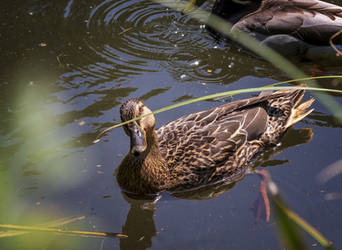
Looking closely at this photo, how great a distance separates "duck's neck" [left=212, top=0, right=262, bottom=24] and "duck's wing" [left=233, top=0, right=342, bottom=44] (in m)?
0.32

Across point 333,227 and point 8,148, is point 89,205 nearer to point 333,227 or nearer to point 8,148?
point 8,148

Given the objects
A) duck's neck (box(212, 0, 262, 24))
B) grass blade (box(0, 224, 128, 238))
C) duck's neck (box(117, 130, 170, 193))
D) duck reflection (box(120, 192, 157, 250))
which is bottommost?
duck reflection (box(120, 192, 157, 250))

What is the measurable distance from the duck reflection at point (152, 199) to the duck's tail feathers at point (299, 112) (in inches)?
6.1

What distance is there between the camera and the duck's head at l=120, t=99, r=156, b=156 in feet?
11.1

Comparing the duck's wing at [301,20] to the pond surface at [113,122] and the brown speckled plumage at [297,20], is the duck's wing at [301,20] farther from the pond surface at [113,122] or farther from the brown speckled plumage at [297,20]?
the pond surface at [113,122]

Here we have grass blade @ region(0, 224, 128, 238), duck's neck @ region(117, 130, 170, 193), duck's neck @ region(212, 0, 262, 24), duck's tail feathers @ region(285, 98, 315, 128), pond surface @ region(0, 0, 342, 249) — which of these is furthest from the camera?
duck's neck @ region(212, 0, 262, 24)

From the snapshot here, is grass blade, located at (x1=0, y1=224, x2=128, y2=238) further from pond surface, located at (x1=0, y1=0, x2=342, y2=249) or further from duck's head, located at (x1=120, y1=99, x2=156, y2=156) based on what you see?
duck's head, located at (x1=120, y1=99, x2=156, y2=156)

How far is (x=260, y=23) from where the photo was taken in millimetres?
5879

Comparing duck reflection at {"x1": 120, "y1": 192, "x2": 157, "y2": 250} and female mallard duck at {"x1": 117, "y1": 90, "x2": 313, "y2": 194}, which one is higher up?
female mallard duck at {"x1": 117, "y1": 90, "x2": 313, "y2": 194}

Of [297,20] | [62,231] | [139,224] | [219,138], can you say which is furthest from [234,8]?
[62,231]

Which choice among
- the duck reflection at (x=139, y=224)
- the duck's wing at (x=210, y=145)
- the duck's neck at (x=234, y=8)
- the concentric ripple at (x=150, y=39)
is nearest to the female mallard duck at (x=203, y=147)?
the duck's wing at (x=210, y=145)

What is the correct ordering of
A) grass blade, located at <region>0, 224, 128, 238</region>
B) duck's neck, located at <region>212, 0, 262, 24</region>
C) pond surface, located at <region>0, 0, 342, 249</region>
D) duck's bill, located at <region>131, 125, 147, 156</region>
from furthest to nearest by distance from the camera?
duck's neck, located at <region>212, 0, 262, 24</region> → pond surface, located at <region>0, 0, 342, 249</region> → grass blade, located at <region>0, 224, 128, 238</region> → duck's bill, located at <region>131, 125, 147, 156</region>

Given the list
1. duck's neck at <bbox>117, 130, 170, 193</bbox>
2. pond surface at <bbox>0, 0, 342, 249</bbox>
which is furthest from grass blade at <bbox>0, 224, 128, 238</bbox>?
duck's neck at <bbox>117, 130, 170, 193</bbox>

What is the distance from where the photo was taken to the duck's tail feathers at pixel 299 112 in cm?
455
